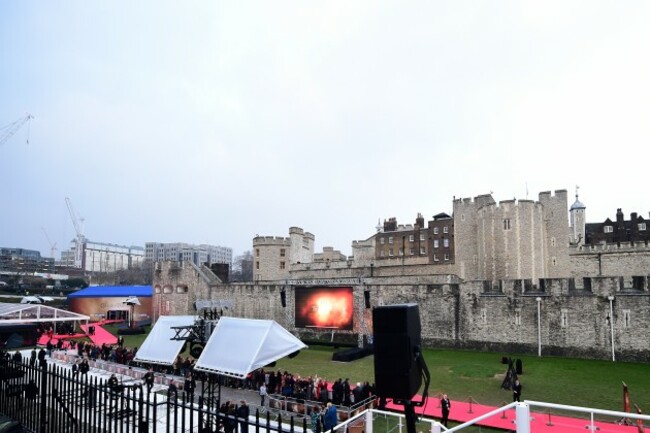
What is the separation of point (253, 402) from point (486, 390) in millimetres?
9829

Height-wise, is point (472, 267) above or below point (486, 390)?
above

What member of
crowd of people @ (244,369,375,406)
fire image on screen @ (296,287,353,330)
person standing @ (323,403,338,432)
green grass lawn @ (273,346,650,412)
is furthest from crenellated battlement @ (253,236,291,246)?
person standing @ (323,403,338,432)

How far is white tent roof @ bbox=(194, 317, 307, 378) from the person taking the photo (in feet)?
42.8

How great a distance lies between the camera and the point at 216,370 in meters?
13.3

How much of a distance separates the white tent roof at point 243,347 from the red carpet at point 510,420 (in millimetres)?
4273

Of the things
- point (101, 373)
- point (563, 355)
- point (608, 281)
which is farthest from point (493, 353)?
point (101, 373)

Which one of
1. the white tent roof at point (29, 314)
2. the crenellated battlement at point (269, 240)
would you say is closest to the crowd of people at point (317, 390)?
the white tent roof at point (29, 314)

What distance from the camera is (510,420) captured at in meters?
13.4

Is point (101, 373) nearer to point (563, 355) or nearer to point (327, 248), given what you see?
point (563, 355)

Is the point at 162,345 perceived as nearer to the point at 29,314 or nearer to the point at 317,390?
the point at 317,390

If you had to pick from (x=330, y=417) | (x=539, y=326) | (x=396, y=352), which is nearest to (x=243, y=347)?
(x=330, y=417)

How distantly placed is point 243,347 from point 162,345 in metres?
5.89

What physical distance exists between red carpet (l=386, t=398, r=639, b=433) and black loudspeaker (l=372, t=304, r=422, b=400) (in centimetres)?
834

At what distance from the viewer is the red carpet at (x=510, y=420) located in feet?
40.1
